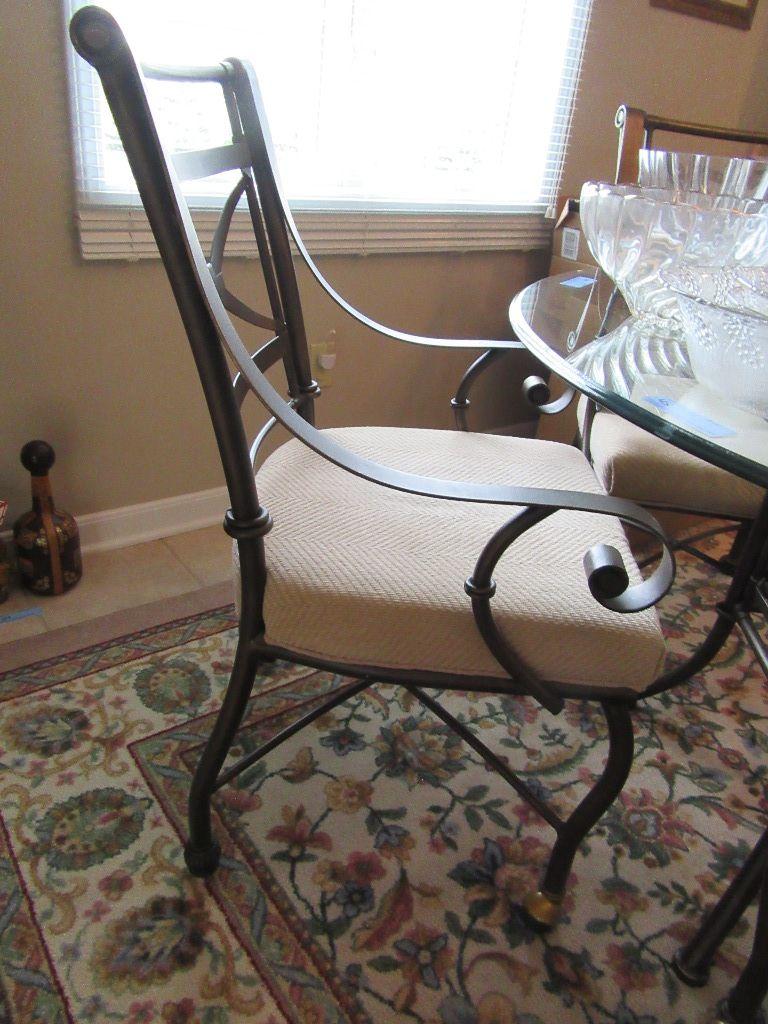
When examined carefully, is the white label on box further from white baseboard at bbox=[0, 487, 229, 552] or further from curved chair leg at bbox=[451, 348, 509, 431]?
white baseboard at bbox=[0, 487, 229, 552]

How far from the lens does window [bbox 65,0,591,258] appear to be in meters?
1.39

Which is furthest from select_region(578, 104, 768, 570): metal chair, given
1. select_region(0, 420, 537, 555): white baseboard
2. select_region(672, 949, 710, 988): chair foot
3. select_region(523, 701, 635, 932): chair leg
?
select_region(0, 420, 537, 555): white baseboard

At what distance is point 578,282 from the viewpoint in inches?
56.9

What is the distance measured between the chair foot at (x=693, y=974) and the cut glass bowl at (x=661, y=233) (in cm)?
93

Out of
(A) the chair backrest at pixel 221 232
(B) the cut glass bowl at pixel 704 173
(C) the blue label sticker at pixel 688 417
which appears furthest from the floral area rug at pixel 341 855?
(B) the cut glass bowl at pixel 704 173

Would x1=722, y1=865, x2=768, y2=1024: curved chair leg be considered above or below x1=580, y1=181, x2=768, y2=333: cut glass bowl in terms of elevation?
below

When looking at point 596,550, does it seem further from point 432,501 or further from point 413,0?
point 413,0

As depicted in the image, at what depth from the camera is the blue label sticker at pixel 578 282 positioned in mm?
1410

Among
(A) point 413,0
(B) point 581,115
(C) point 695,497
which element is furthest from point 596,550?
(B) point 581,115

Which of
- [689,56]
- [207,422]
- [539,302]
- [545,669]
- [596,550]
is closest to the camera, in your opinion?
[596,550]

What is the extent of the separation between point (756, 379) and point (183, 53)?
124 cm

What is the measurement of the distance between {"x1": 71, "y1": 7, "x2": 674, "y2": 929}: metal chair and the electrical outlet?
0.74 m

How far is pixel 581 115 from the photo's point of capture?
201 centimetres

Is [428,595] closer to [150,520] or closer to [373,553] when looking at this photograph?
[373,553]
